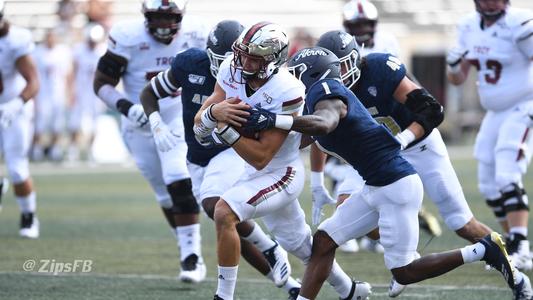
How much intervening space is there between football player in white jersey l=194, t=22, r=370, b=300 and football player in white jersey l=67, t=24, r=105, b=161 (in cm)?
1218

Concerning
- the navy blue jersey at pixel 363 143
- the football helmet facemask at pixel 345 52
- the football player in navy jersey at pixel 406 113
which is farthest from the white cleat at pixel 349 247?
the navy blue jersey at pixel 363 143

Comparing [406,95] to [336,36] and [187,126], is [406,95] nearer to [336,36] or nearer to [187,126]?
[336,36]

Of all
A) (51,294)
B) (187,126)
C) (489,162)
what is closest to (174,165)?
(187,126)

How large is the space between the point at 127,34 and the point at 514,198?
2975mm

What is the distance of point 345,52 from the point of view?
6023 millimetres

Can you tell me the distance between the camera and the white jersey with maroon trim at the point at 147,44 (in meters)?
7.81

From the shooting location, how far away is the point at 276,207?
5723mm

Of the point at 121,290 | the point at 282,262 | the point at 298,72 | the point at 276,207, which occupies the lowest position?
the point at 121,290

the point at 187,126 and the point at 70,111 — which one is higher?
the point at 187,126

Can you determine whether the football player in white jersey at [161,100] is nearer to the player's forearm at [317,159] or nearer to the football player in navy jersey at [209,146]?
the football player in navy jersey at [209,146]

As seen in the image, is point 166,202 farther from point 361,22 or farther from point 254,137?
point 254,137

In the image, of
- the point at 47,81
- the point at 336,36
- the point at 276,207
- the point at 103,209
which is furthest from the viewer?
the point at 47,81

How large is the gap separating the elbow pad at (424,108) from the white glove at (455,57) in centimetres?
207

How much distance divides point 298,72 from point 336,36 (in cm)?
47
